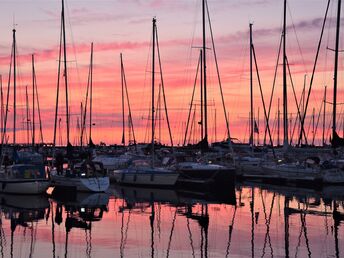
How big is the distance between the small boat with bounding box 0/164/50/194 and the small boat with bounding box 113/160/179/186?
29.4 feet

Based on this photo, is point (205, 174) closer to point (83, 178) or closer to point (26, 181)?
point (83, 178)

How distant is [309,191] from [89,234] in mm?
23812

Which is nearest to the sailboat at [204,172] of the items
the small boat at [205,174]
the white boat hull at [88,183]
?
the small boat at [205,174]

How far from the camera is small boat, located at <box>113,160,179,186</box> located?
45438 millimetres

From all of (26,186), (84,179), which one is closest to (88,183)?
(84,179)

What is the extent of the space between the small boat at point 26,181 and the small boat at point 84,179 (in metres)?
1.95

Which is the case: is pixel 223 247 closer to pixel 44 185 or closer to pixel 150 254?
pixel 150 254

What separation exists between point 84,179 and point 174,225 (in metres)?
15.1

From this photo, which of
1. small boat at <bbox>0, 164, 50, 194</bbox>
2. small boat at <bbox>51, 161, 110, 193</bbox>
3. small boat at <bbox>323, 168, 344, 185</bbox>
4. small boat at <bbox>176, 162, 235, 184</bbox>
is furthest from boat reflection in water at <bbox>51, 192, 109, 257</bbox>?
small boat at <bbox>323, 168, 344, 185</bbox>

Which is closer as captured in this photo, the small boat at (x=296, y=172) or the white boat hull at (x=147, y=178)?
the white boat hull at (x=147, y=178)

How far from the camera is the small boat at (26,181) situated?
Answer: 130 feet

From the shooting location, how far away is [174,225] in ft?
87.7

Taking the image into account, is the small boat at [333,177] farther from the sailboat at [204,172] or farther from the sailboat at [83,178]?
the sailboat at [83,178]

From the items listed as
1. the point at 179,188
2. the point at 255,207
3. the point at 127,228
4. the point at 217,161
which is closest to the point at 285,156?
the point at 217,161
